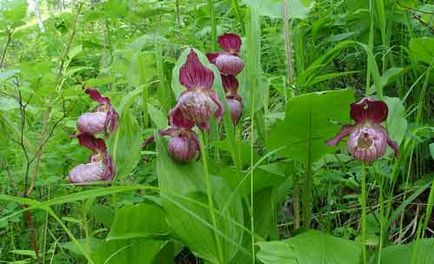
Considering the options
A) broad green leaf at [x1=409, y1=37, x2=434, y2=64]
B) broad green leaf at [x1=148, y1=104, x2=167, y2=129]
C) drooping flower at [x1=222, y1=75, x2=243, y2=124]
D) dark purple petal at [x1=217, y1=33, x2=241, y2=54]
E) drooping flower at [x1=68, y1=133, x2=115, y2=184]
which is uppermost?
dark purple petal at [x1=217, y1=33, x2=241, y2=54]

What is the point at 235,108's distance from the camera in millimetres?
1164

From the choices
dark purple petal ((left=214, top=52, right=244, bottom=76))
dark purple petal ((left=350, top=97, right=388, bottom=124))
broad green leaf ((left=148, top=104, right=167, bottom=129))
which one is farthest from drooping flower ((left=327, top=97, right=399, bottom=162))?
broad green leaf ((left=148, top=104, right=167, bottom=129))

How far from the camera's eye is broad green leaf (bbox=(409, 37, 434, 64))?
1.31 meters

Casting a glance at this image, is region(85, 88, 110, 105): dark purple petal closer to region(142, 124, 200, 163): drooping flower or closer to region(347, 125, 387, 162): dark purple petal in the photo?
region(142, 124, 200, 163): drooping flower

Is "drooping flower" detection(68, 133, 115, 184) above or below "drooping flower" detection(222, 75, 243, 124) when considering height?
below

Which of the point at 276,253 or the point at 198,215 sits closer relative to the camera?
the point at 276,253

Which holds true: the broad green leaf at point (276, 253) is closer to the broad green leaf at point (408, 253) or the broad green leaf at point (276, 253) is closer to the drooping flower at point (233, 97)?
the broad green leaf at point (408, 253)

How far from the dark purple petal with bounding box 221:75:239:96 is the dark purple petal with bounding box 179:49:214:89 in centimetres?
20

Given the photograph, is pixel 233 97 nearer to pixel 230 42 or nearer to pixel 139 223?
pixel 230 42

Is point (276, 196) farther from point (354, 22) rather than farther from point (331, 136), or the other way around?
point (354, 22)

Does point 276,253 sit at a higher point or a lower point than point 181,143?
lower

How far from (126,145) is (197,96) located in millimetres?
322

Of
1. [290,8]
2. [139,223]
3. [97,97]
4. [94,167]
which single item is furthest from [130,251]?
[290,8]

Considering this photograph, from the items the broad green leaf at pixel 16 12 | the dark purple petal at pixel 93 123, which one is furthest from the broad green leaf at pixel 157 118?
the broad green leaf at pixel 16 12
